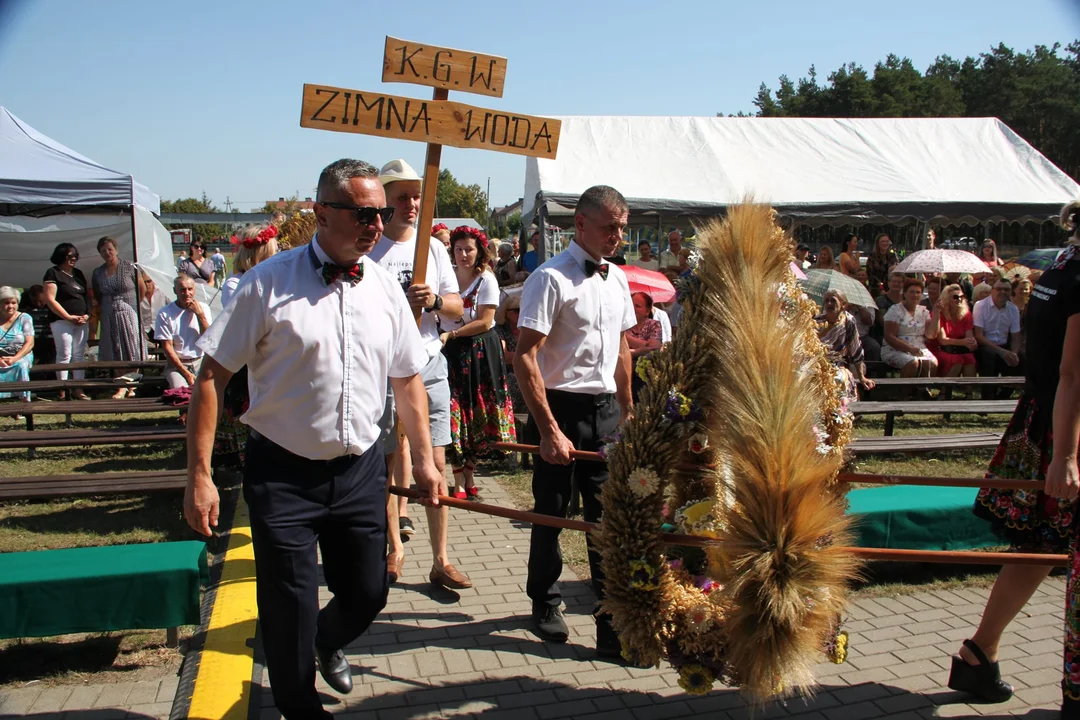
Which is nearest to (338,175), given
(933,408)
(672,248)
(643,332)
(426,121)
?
(426,121)

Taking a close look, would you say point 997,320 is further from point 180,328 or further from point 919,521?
point 180,328

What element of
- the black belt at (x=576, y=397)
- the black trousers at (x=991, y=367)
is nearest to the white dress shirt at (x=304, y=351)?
the black belt at (x=576, y=397)

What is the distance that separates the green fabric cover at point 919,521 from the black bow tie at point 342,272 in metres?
3.24

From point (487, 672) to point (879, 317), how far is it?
1022 cm

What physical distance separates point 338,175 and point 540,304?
128 centimetres

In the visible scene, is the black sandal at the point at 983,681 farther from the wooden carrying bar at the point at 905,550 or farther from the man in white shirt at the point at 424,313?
the man in white shirt at the point at 424,313

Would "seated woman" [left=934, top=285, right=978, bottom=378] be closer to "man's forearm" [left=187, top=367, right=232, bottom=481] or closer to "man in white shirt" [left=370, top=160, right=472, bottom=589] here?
"man in white shirt" [left=370, top=160, right=472, bottom=589]

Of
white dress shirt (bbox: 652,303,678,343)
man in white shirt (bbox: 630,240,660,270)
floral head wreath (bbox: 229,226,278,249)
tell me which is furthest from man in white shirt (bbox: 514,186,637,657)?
man in white shirt (bbox: 630,240,660,270)

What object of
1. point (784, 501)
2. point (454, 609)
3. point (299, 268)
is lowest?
point (454, 609)

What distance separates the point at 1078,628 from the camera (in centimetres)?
314

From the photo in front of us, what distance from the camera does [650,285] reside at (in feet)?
26.4

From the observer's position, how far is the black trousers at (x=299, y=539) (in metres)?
2.89

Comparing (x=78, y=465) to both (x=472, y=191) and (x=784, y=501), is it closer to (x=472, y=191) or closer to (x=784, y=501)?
(x=784, y=501)

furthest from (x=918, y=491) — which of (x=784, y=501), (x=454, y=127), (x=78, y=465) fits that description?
(x=78, y=465)
